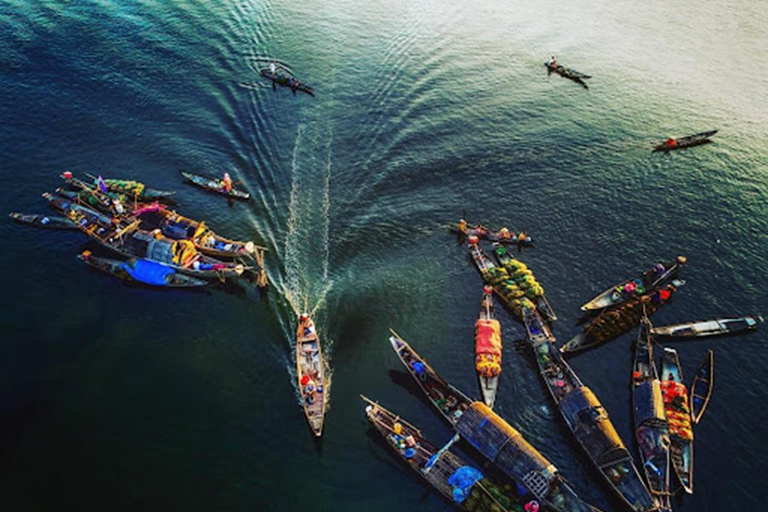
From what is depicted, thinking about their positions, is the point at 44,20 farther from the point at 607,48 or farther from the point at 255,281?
the point at 607,48

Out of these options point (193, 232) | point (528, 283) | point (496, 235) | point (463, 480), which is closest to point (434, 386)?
point (463, 480)

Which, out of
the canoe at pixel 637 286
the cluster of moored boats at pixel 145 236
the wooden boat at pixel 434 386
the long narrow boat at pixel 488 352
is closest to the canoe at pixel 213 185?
the cluster of moored boats at pixel 145 236

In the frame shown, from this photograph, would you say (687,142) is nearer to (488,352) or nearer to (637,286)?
(637,286)

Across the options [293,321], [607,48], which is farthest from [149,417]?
[607,48]

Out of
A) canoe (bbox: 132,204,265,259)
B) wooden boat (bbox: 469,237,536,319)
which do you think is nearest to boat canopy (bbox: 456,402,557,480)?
wooden boat (bbox: 469,237,536,319)

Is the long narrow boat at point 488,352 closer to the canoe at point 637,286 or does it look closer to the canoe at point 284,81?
the canoe at point 637,286

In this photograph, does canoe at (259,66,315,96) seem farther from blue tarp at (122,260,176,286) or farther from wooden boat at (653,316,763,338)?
wooden boat at (653,316,763,338)
